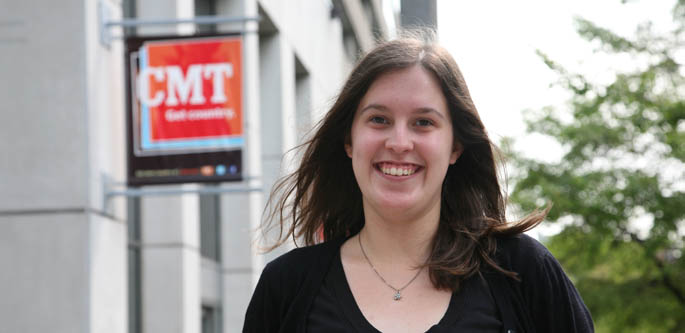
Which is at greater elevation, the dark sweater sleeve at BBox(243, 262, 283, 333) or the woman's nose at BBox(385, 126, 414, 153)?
the woman's nose at BBox(385, 126, 414, 153)

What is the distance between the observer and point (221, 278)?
12.6 meters

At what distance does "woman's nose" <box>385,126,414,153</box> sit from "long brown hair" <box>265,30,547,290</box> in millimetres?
193

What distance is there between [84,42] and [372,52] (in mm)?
4876

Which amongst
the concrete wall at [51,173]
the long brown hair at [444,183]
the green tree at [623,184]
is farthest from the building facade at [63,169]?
the green tree at [623,184]

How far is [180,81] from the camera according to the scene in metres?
8.12

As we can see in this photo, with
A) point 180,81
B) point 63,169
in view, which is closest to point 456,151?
point 63,169

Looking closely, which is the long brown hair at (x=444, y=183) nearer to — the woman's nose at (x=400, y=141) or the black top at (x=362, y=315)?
the black top at (x=362, y=315)

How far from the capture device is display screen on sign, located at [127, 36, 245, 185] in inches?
319

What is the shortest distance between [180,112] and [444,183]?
519 centimetres

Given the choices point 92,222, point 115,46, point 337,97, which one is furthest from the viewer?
point 115,46

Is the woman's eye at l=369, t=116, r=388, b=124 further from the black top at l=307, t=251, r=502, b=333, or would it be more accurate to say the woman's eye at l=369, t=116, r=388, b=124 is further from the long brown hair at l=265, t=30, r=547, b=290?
the black top at l=307, t=251, r=502, b=333

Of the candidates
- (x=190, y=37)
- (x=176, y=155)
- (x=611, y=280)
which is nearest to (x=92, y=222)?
(x=176, y=155)

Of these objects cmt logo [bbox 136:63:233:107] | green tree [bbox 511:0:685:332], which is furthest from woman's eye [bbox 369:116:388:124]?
green tree [bbox 511:0:685:332]

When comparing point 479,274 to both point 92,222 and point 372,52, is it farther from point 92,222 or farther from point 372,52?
point 92,222
